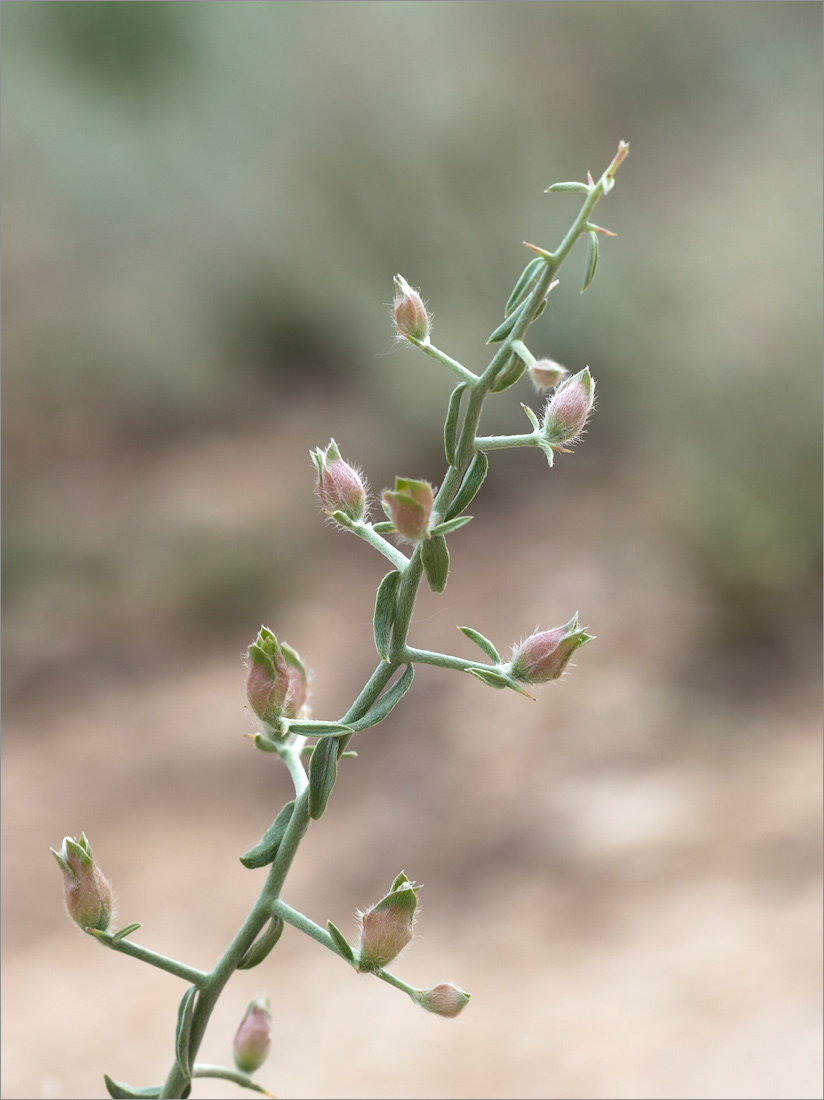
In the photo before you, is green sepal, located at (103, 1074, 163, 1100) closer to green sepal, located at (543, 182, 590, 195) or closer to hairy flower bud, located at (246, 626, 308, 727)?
hairy flower bud, located at (246, 626, 308, 727)

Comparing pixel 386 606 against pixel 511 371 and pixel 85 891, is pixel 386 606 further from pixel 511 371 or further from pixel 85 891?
pixel 85 891

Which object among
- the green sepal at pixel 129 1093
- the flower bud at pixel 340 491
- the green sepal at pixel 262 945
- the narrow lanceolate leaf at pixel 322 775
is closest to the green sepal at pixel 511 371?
the flower bud at pixel 340 491

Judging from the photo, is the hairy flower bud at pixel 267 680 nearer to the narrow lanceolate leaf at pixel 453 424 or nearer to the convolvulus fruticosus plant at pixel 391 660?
the convolvulus fruticosus plant at pixel 391 660

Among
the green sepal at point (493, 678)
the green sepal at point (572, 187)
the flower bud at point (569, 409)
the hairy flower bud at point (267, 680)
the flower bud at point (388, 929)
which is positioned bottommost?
the flower bud at point (388, 929)

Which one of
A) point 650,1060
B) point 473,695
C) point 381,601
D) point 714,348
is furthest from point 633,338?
point 381,601

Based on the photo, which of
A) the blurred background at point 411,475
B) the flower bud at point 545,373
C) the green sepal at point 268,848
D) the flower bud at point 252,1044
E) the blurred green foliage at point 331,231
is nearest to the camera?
the flower bud at point 545,373

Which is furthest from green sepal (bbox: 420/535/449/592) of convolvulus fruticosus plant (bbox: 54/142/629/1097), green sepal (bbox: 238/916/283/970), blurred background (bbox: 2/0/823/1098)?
blurred background (bbox: 2/0/823/1098)

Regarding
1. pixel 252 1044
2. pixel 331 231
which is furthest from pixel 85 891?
pixel 331 231

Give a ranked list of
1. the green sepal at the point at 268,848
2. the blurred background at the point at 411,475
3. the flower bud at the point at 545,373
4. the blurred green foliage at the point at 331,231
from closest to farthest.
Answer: the flower bud at the point at 545,373 < the green sepal at the point at 268,848 < the blurred background at the point at 411,475 < the blurred green foliage at the point at 331,231
